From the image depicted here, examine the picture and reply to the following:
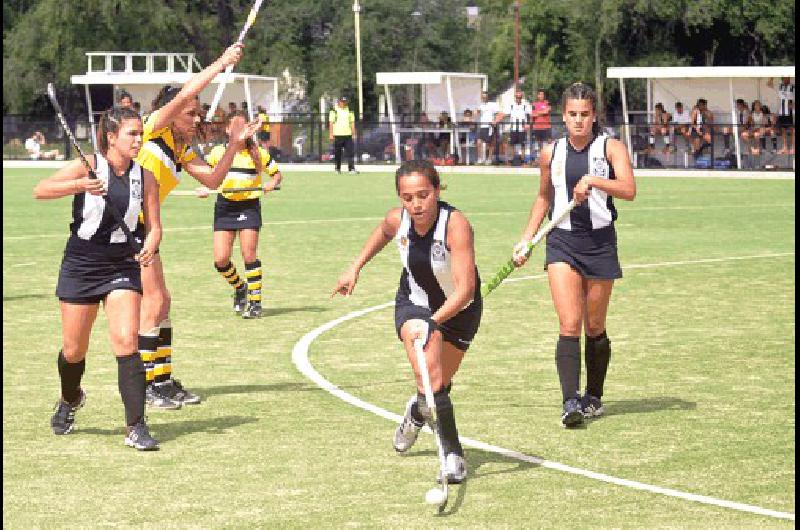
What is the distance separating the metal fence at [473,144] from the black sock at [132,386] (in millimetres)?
37444

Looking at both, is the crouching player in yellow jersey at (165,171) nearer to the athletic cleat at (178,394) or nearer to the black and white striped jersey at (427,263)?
the athletic cleat at (178,394)

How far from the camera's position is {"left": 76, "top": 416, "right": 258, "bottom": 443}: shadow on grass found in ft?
35.5

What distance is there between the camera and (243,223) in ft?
56.6

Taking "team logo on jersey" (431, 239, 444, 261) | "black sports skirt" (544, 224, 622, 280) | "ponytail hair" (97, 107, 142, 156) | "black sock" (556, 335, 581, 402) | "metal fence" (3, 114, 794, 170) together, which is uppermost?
"ponytail hair" (97, 107, 142, 156)

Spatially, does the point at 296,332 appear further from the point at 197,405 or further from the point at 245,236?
the point at 197,405

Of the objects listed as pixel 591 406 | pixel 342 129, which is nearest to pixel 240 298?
pixel 591 406

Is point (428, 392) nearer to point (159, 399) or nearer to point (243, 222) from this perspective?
point (159, 399)

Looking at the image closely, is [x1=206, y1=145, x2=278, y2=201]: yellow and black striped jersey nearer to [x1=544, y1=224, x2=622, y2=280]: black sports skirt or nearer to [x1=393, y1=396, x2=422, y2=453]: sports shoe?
[x1=544, y1=224, x2=622, y2=280]: black sports skirt

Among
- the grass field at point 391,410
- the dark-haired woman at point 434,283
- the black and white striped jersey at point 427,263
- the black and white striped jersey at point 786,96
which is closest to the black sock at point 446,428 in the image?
the dark-haired woman at point 434,283

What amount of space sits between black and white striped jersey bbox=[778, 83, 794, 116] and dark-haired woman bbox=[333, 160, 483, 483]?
1537 inches

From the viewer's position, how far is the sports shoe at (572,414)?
10.7 m

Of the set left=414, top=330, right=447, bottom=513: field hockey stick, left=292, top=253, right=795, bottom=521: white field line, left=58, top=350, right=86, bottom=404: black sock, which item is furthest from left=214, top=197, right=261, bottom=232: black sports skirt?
left=414, top=330, right=447, bottom=513: field hockey stick

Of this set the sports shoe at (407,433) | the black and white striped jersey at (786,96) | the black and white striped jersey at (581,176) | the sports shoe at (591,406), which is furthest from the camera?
the black and white striped jersey at (786,96)

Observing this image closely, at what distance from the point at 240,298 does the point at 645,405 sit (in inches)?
249
